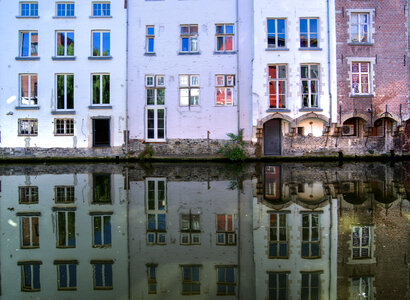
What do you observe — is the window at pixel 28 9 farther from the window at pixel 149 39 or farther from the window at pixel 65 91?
the window at pixel 149 39

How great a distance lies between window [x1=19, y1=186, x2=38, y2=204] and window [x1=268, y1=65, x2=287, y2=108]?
14292 mm

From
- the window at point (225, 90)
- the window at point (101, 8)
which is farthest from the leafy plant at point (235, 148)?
the window at point (101, 8)

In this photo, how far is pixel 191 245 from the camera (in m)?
5.47

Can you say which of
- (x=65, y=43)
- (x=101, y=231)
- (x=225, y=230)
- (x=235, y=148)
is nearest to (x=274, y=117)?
(x=235, y=148)

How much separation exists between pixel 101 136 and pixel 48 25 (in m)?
6.86

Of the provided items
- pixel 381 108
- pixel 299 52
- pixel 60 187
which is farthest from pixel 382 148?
pixel 60 187

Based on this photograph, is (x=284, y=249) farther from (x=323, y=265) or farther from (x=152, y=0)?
(x=152, y=0)

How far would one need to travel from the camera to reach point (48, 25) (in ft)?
73.6

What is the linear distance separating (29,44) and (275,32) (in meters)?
13.8

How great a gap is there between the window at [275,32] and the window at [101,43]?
356 inches

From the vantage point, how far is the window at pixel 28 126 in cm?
2230

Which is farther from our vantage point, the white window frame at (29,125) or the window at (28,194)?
the white window frame at (29,125)

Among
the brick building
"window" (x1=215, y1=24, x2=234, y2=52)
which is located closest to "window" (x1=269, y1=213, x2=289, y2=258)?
the brick building

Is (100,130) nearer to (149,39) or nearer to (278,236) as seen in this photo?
(149,39)
